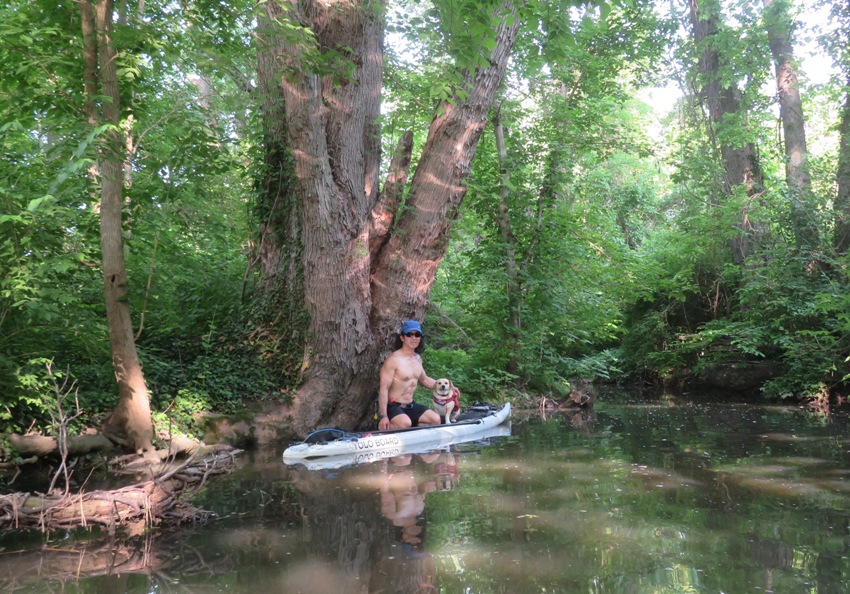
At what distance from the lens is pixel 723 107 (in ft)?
51.1

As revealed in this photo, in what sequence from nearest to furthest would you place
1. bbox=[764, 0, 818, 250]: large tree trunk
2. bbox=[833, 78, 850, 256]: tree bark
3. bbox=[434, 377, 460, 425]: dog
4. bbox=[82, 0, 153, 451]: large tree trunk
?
bbox=[82, 0, 153, 451]: large tree trunk, bbox=[434, 377, 460, 425]: dog, bbox=[833, 78, 850, 256]: tree bark, bbox=[764, 0, 818, 250]: large tree trunk

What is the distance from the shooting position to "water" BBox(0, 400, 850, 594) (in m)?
3.36

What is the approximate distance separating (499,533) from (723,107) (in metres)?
14.5

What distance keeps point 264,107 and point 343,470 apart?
18.8 ft

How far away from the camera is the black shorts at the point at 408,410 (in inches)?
331

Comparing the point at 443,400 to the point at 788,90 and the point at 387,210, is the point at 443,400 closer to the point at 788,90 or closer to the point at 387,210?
the point at 387,210

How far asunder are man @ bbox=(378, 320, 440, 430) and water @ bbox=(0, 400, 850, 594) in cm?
125

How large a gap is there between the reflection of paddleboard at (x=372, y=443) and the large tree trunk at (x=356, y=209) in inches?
48.3

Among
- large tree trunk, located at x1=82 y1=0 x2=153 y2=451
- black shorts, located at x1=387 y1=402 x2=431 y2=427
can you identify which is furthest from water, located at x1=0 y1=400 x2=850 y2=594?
black shorts, located at x1=387 y1=402 x2=431 y2=427

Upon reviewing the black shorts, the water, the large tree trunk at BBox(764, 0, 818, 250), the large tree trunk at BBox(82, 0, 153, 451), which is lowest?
the water

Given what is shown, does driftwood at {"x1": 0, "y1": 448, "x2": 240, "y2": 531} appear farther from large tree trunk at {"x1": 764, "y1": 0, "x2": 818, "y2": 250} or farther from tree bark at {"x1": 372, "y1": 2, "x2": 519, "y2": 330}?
large tree trunk at {"x1": 764, "y1": 0, "x2": 818, "y2": 250}

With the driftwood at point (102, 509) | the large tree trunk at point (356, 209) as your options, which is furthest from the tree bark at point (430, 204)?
the driftwood at point (102, 509)

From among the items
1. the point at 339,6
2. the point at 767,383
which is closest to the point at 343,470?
the point at 339,6

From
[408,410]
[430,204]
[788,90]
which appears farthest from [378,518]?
[788,90]
